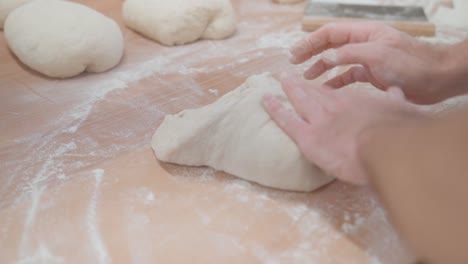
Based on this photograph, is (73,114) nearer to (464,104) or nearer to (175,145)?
(175,145)

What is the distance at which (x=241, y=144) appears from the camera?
3.74 feet

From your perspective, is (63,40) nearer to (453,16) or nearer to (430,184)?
(430,184)

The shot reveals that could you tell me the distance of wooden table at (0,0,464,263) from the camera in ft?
3.22

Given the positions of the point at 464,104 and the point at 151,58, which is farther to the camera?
the point at 151,58

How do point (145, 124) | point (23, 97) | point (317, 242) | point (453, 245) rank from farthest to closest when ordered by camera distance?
point (23, 97)
point (145, 124)
point (317, 242)
point (453, 245)

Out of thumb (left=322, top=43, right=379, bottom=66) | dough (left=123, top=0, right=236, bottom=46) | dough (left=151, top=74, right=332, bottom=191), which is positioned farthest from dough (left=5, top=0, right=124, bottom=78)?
thumb (left=322, top=43, right=379, bottom=66)

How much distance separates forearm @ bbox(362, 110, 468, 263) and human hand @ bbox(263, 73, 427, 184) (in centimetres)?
8

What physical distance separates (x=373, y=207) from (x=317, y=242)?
0.18 m

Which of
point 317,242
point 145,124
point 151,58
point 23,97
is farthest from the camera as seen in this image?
point 151,58

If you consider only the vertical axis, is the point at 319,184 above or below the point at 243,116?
below

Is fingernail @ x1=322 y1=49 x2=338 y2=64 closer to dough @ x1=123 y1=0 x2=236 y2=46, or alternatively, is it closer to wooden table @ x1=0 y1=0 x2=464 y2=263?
wooden table @ x1=0 y1=0 x2=464 y2=263

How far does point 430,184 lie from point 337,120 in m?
0.29

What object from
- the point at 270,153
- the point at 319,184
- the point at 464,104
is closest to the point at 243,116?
the point at 270,153

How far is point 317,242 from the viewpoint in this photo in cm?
100
